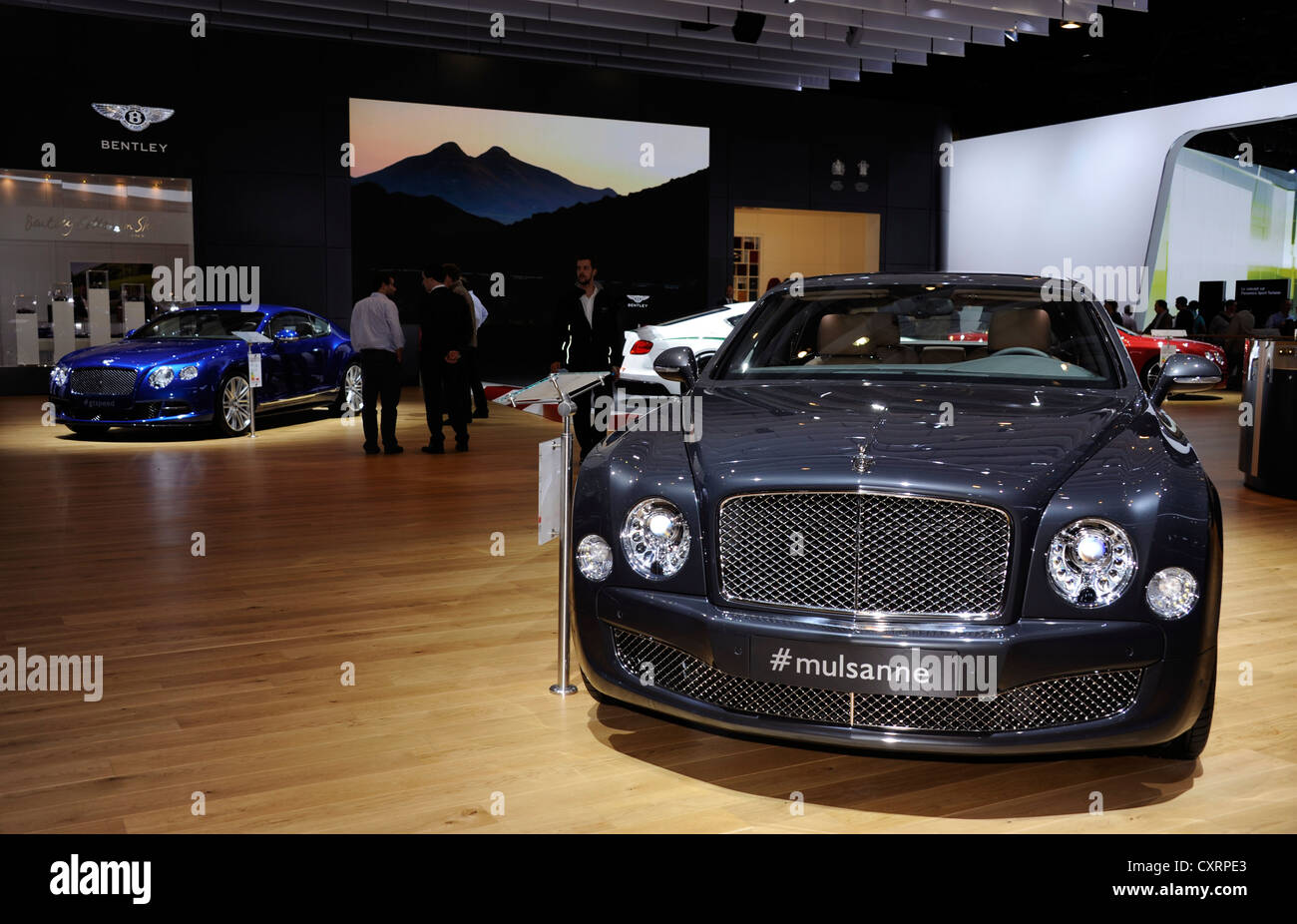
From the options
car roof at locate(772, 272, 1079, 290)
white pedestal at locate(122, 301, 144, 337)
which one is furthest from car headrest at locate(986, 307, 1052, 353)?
white pedestal at locate(122, 301, 144, 337)

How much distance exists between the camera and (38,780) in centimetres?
306

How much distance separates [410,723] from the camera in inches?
139

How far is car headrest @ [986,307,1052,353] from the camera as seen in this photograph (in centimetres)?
404

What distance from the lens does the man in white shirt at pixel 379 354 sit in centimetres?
983

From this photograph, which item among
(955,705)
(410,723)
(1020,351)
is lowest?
(410,723)

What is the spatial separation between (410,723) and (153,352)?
848cm

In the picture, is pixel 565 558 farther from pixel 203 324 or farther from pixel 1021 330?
pixel 203 324

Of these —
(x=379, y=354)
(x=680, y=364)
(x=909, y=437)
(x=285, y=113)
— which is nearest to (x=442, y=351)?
(x=379, y=354)

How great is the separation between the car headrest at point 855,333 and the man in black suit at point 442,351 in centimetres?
607

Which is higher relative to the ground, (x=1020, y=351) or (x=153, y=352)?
(x=1020, y=351)

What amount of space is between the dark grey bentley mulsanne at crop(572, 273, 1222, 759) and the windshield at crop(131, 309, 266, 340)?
9.21 meters

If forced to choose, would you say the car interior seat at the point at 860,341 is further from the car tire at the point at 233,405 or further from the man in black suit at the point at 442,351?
the car tire at the point at 233,405

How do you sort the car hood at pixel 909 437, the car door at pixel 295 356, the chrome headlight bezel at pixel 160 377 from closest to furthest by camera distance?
the car hood at pixel 909 437 → the chrome headlight bezel at pixel 160 377 → the car door at pixel 295 356

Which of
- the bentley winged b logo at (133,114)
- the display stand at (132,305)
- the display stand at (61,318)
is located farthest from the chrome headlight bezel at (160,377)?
the display stand at (132,305)
